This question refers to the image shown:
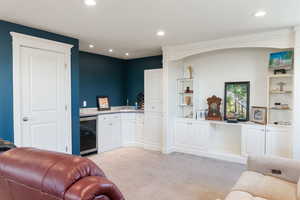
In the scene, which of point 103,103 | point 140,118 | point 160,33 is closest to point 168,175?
point 140,118

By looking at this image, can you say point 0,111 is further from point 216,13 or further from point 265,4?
point 265,4

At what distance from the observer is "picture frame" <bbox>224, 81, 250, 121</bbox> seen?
4277 millimetres

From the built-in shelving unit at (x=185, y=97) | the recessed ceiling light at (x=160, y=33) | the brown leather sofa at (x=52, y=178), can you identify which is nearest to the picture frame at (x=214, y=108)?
the built-in shelving unit at (x=185, y=97)

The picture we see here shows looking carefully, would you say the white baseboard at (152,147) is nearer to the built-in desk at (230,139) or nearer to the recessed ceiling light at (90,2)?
the built-in desk at (230,139)

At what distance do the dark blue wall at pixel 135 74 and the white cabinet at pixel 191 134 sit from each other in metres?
1.94

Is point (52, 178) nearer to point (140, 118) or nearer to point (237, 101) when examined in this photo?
point (237, 101)

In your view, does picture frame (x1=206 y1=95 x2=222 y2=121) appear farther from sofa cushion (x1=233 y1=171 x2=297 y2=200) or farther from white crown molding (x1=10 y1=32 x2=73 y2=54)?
white crown molding (x1=10 y1=32 x2=73 y2=54)

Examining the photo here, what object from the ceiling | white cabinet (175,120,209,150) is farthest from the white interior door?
white cabinet (175,120,209,150)

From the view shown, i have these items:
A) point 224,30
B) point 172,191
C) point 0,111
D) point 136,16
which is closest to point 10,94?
point 0,111

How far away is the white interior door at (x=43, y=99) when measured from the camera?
3.38 meters

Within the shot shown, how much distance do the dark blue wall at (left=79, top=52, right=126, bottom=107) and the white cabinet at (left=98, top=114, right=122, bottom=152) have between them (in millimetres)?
795

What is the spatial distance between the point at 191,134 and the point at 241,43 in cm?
218

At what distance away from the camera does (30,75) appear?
11.2ft

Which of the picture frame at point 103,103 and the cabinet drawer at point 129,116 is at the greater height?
the picture frame at point 103,103
